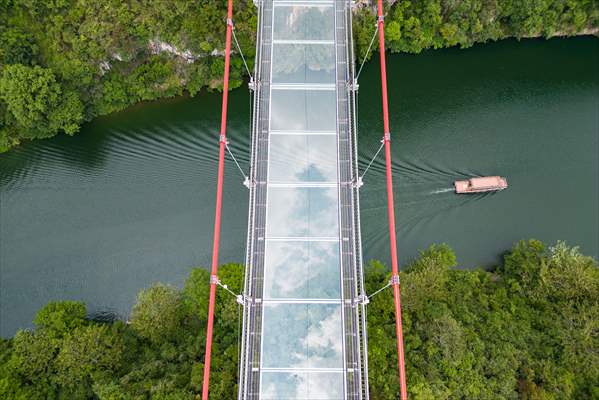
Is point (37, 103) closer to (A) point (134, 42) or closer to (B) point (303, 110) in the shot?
(A) point (134, 42)

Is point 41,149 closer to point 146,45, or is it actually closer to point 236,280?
point 146,45

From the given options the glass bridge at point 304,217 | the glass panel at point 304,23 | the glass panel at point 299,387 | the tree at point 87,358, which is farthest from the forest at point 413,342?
the glass panel at point 304,23

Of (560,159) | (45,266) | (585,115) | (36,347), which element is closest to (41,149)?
(45,266)

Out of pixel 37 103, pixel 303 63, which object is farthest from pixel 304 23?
pixel 37 103

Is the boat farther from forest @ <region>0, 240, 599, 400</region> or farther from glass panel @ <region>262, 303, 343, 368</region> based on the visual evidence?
glass panel @ <region>262, 303, 343, 368</region>

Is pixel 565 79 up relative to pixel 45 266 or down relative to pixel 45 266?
up

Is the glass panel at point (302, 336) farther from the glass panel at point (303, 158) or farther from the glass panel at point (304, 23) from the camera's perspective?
the glass panel at point (304, 23)
